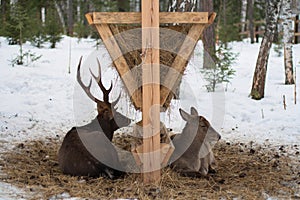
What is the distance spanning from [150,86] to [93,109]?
3.90m

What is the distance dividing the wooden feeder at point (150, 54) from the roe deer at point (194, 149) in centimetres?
32

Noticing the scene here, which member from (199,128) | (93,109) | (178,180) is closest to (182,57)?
(199,128)

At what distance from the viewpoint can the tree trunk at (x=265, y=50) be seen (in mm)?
9250

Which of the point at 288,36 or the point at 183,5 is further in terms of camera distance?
the point at 288,36

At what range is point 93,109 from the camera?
8.70 meters

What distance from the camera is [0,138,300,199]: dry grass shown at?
4793mm

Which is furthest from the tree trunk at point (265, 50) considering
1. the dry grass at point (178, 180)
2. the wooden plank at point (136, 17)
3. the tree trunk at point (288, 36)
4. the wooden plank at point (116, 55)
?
the wooden plank at point (116, 55)

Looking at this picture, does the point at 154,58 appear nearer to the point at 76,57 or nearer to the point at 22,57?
the point at 22,57

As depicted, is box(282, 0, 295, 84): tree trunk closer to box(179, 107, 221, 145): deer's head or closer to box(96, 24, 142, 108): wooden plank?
box(179, 107, 221, 145): deer's head

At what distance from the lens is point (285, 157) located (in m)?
6.26

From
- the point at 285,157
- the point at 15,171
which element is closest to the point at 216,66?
the point at 285,157

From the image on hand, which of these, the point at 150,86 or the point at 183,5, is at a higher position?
the point at 183,5

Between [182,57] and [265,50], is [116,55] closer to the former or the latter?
[182,57]

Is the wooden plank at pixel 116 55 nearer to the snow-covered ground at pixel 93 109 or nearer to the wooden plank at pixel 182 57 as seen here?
the wooden plank at pixel 182 57
